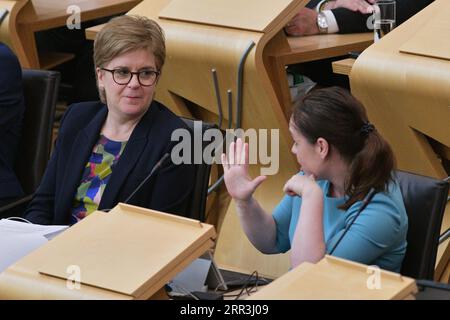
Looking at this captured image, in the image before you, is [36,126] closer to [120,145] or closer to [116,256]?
[120,145]

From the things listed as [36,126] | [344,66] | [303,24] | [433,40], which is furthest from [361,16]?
[36,126]

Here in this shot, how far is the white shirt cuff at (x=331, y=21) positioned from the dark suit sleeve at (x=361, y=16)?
0.01 metres

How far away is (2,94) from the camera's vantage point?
11.5ft

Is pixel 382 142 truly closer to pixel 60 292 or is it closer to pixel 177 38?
pixel 60 292

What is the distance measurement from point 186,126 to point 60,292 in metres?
1.07

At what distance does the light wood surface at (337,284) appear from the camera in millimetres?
1788

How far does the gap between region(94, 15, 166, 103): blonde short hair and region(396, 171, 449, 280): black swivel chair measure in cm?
86

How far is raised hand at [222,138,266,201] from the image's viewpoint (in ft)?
8.03

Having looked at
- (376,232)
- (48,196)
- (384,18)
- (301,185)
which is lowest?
(48,196)

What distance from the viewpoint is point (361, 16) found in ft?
13.1

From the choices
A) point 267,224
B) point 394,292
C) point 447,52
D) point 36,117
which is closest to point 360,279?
point 394,292

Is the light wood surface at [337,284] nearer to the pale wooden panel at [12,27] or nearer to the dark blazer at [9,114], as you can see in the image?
the dark blazer at [9,114]

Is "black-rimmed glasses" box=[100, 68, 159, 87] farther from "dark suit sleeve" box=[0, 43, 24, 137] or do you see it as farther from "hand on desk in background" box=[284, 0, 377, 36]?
"hand on desk in background" box=[284, 0, 377, 36]

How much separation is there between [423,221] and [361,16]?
1680 millimetres
